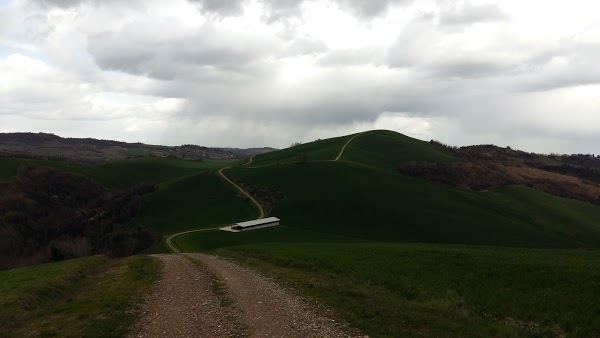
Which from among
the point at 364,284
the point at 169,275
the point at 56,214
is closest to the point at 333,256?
the point at 364,284

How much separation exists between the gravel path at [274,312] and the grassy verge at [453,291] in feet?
5.24

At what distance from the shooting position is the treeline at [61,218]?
8881cm

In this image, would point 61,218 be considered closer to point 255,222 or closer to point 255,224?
point 255,222

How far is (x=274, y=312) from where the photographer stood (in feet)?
73.7

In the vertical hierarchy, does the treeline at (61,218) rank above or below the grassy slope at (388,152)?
below

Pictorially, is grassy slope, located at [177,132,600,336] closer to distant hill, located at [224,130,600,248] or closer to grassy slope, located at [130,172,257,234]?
distant hill, located at [224,130,600,248]

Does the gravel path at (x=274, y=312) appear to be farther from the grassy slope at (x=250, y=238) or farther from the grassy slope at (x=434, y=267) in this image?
the grassy slope at (x=250, y=238)

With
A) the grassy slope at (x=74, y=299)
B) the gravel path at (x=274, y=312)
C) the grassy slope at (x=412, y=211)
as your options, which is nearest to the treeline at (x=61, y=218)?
the grassy slope at (x=74, y=299)

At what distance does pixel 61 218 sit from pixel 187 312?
138413mm

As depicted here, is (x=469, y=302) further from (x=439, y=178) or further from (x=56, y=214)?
(x=56, y=214)

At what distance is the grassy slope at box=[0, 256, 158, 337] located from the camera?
848 inches

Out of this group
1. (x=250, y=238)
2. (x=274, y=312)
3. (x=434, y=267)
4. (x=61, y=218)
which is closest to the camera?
(x=274, y=312)

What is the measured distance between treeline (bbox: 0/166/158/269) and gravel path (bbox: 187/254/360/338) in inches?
2244

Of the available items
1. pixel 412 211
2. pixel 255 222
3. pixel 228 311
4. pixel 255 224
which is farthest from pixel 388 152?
pixel 228 311
